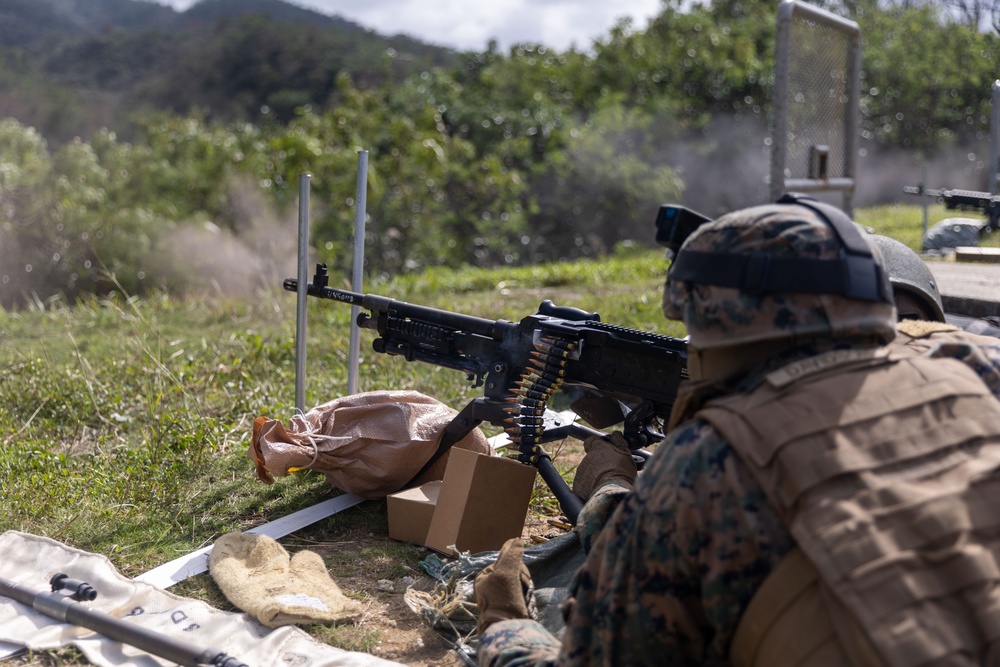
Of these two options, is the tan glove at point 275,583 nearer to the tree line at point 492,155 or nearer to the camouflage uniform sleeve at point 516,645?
the camouflage uniform sleeve at point 516,645

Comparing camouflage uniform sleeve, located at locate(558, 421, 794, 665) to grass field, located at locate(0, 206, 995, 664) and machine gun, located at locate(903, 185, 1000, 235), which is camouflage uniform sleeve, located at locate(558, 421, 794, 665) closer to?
grass field, located at locate(0, 206, 995, 664)

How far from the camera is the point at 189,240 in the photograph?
13.5m

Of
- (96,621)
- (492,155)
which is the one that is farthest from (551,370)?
(492,155)

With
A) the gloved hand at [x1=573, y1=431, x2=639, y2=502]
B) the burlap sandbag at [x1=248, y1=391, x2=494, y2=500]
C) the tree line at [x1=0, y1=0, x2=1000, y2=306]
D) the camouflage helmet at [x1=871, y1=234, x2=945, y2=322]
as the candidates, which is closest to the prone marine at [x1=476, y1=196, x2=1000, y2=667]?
the gloved hand at [x1=573, y1=431, x2=639, y2=502]

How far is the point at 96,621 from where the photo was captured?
10.0 feet

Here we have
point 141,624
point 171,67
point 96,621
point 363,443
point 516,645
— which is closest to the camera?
point 516,645

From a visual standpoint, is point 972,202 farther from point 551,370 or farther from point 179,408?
point 179,408

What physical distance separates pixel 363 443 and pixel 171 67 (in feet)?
176

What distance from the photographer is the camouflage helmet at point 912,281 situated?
132 inches

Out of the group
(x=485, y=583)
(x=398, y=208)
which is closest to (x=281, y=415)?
(x=485, y=583)

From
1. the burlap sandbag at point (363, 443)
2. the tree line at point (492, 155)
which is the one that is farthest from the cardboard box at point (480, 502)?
the tree line at point (492, 155)

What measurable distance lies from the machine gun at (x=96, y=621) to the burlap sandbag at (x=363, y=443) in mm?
992

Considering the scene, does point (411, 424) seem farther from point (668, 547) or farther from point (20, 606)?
point (668, 547)

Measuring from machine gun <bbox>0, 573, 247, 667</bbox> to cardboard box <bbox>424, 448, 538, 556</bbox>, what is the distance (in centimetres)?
111
